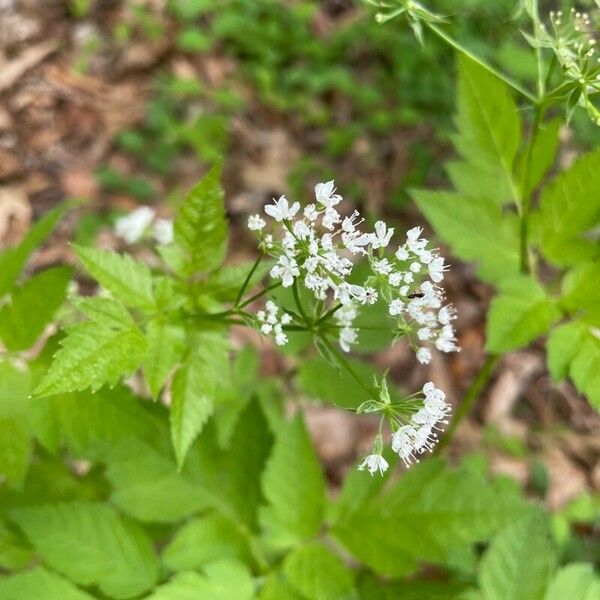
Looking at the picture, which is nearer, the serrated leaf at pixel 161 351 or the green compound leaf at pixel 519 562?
the serrated leaf at pixel 161 351

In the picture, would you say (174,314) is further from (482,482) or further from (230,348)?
(482,482)

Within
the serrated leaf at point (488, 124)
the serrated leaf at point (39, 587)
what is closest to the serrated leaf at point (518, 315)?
the serrated leaf at point (488, 124)

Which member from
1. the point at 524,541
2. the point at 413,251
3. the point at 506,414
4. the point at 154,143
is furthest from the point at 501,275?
the point at 154,143

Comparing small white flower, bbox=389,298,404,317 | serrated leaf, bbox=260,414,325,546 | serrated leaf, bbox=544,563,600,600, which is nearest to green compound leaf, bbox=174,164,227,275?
small white flower, bbox=389,298,404,317

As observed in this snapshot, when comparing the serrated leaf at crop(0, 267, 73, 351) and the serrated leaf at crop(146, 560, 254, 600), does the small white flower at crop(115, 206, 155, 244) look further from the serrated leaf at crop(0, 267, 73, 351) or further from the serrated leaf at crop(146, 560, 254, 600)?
the serrated leaf at crop(146, 560, 254, 600)

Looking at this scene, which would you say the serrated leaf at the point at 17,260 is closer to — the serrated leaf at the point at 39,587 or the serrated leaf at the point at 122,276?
the serrated leaf at the point at 122,276

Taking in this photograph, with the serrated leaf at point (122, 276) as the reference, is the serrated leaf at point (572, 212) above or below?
above

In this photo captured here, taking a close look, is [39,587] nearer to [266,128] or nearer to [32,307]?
[32,307]
